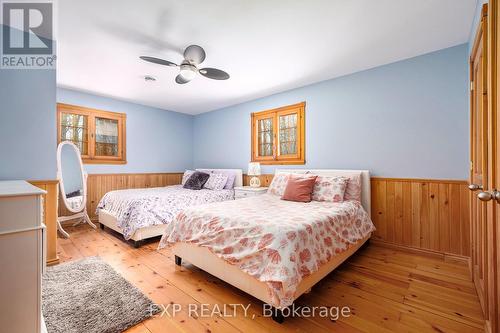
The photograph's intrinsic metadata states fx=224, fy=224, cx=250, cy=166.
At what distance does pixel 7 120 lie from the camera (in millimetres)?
2119

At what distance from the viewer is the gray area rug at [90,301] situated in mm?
1468

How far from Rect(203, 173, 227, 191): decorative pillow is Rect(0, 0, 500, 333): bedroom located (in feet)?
1.30

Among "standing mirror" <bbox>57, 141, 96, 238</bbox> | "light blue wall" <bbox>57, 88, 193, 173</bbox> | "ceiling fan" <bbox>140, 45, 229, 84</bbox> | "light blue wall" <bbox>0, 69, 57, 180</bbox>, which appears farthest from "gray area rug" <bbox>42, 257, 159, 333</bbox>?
"light blue wall" <bbox>57, 88, 193, 173</bbox>

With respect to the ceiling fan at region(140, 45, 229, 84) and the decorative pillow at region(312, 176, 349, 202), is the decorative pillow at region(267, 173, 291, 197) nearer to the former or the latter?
the decorative pillow at region(312, 176, 349, 202)

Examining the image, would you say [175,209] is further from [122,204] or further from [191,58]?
[191,58]

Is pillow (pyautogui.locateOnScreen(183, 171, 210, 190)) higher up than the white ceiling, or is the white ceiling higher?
the white ceiling

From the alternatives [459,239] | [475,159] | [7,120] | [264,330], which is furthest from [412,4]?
[7,120]

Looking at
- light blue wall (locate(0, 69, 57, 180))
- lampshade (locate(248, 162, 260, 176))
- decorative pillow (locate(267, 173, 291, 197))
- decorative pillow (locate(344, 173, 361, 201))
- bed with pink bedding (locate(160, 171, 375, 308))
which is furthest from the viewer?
lampshade (locate(248, 162, 260, 176))

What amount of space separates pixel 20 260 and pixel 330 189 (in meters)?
2.69

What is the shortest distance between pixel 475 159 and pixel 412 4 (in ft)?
4.69

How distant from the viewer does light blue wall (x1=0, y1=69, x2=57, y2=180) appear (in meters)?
2.11

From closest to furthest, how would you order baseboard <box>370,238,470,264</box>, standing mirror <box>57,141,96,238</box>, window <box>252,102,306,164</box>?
baseboard <box>370,238,470,264</box> → standing mirror <box>57,141,96,238</box> → window <box>252,102,306,164</box>

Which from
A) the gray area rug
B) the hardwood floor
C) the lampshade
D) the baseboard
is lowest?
the hardwood floor

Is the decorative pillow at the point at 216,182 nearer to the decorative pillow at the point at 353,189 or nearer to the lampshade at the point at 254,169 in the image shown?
the lampshade at the point at 254,169
